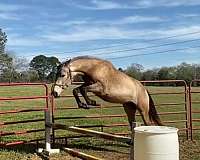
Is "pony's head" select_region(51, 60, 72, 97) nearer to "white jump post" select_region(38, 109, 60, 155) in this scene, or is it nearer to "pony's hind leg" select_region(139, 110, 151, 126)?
"white jump post" select_region(38, 109, 60, 155)

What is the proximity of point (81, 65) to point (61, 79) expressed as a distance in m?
0.56

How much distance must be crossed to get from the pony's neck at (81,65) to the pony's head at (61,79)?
0.14 metres

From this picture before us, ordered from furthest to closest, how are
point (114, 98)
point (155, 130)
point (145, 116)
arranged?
point (145, 116) → point (114, 98) → point (155, 130)

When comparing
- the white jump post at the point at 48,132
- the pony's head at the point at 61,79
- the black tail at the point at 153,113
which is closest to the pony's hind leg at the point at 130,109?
the black tail at the point at 153,113

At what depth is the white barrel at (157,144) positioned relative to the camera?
415cm

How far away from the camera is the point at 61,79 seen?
7871mm

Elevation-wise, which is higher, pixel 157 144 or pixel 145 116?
pixel 157 144

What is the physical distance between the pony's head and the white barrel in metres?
3.70

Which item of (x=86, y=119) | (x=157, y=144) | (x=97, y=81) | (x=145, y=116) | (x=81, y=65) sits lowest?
(x=86, y=119)

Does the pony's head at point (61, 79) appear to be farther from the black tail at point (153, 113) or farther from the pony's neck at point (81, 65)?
the black tail at point (153, 113)

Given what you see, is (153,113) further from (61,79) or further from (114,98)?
(61,79)

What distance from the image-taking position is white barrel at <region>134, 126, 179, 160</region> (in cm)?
415

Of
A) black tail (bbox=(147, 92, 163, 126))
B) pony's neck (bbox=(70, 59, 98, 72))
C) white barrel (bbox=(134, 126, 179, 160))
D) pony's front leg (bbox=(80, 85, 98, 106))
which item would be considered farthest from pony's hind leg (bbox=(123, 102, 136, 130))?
white barrel (bbox=(134, 126, 179, 160))

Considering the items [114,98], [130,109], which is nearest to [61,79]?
[114,98]
